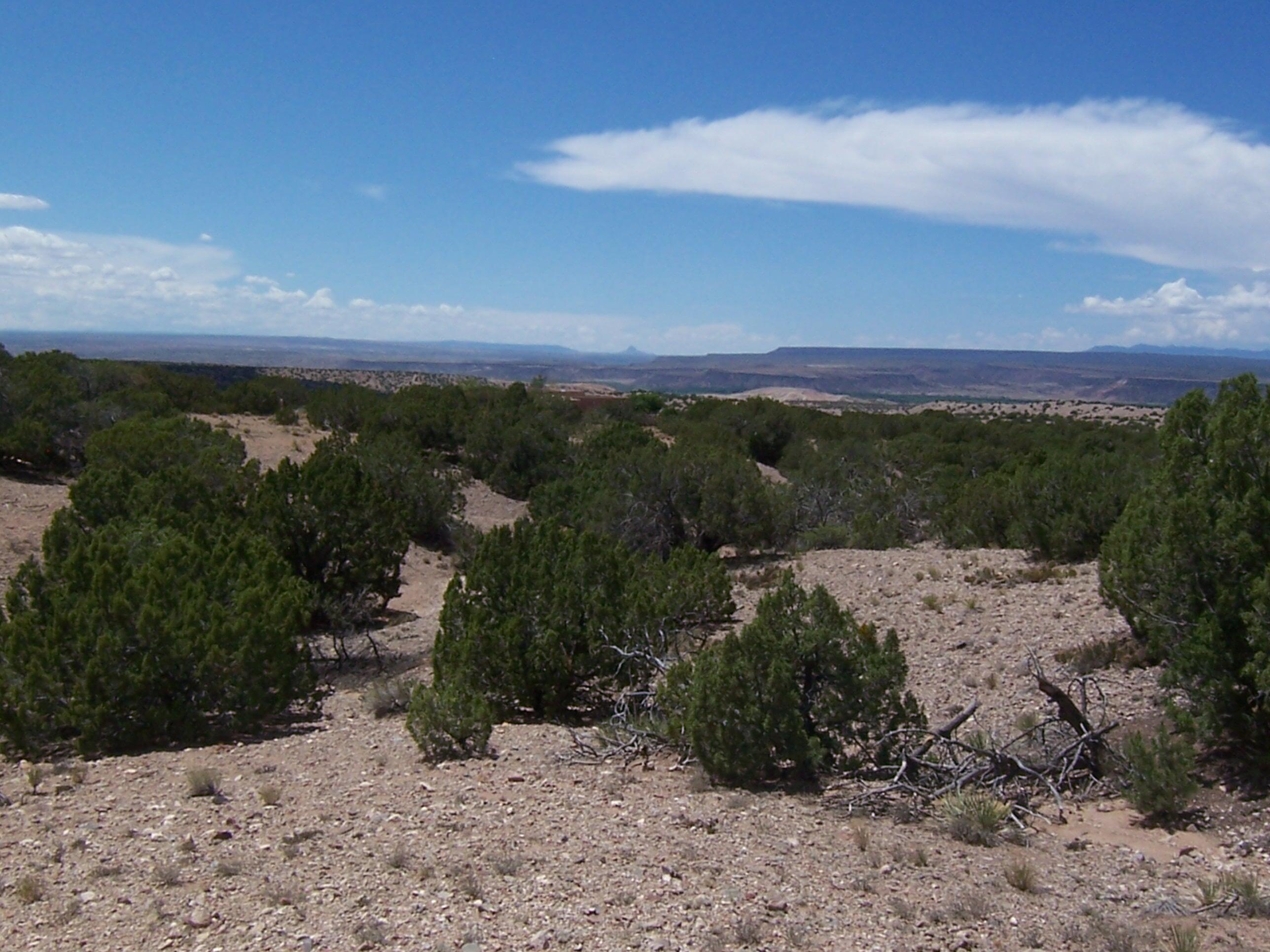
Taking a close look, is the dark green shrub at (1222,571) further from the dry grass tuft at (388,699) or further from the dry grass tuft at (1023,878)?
the dry grass tuft at (388,699)

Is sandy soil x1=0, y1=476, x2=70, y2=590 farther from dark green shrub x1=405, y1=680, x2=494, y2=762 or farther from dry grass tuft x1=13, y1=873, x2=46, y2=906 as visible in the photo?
dry grass tuft x1=13, y1=873, x2=46, y2=906

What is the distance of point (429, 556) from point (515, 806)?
59.2 ft

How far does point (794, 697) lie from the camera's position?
839cm

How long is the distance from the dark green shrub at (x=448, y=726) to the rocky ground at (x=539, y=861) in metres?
0.27

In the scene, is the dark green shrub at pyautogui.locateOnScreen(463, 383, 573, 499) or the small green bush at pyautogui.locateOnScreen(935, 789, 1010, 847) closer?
the small green bush at pyautogui.locateOnScreen(935, 789, 1010, 847)

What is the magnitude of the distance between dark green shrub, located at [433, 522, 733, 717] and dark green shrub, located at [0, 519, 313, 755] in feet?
6.17

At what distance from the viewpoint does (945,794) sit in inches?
311

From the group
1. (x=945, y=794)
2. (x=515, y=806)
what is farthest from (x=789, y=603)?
(x=515, y=806)

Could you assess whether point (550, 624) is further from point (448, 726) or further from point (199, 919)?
point (199, 919)

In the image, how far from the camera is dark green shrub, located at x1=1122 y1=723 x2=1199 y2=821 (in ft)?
24.6

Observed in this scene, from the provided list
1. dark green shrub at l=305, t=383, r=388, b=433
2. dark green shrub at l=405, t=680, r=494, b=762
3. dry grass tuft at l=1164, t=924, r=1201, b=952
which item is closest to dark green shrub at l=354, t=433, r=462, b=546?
dark green shrub at l=305, t=383, r=388, b=433

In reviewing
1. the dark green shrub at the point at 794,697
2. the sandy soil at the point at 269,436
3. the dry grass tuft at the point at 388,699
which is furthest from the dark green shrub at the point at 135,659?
the sandy soil at the point at 269,436

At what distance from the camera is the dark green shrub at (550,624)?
11.5 metres

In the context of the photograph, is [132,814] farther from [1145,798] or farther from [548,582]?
[1145,798]
